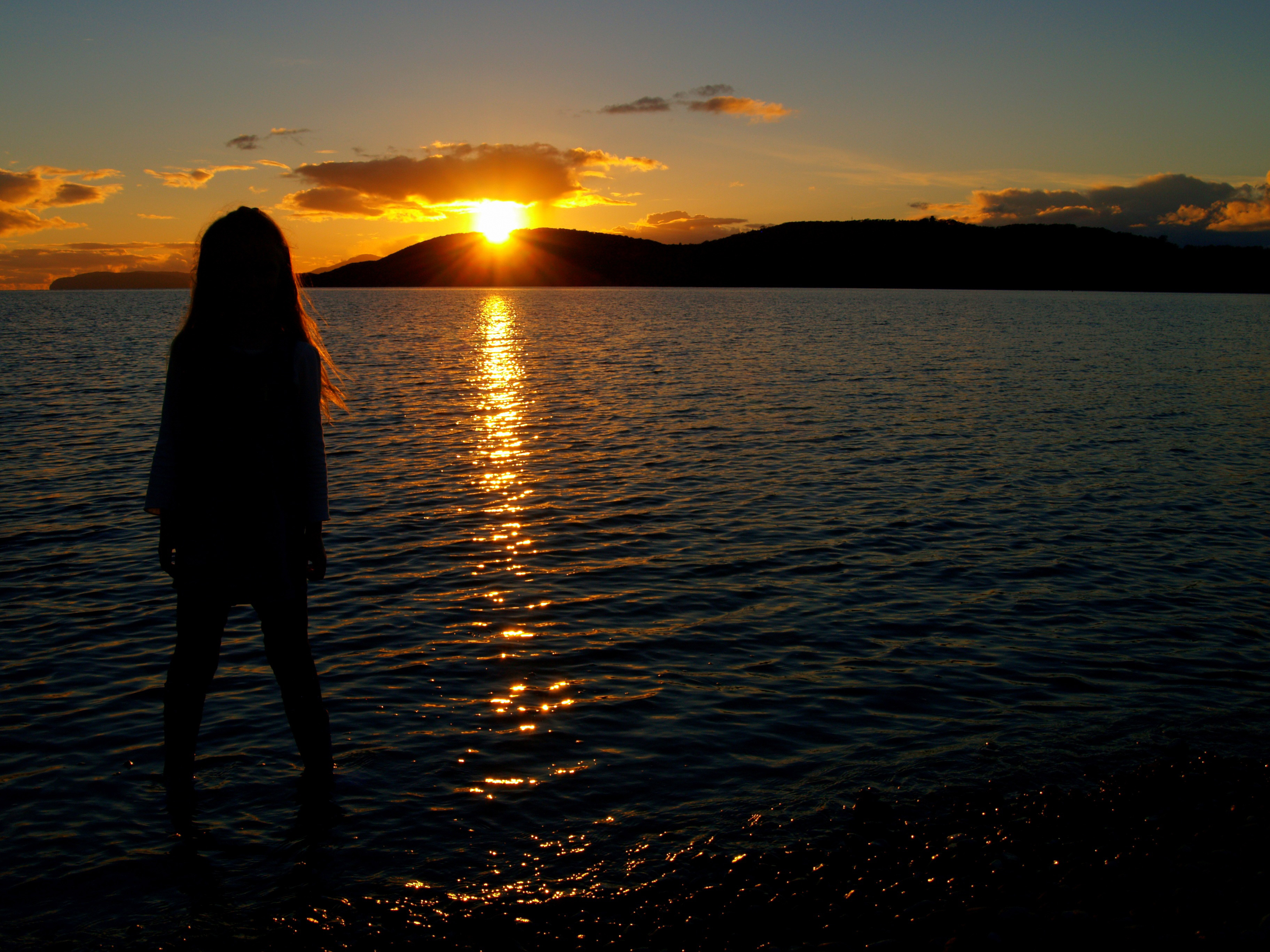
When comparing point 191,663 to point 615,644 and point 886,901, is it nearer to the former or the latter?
point 886,901

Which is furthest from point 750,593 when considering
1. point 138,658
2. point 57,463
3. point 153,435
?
point 153,435

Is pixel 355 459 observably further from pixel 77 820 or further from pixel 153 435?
pixel 77 820

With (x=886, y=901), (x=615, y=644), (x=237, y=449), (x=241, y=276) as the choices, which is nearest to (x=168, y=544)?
(x=237, y=449)

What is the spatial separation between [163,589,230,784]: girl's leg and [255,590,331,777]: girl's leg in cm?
27

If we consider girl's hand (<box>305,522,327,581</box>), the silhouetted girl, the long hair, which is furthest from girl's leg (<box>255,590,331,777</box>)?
the long hair

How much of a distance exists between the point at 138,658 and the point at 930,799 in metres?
7.93

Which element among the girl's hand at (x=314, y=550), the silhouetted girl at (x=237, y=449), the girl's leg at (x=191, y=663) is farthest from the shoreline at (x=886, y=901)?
→ the girl's hand at (x=314, y=550)

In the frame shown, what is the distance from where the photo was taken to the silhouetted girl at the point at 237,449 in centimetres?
513

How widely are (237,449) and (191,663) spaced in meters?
1.35

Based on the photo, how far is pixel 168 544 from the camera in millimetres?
5199

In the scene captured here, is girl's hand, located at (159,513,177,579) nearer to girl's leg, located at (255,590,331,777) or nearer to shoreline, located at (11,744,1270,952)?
girl's leg, located at (255,590,331,777)

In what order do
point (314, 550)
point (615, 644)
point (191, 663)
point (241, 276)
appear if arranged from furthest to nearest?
point (615, 644), point (314, 550), point (191, 663), point (241, 276)

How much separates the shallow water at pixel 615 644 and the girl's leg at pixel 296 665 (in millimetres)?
725

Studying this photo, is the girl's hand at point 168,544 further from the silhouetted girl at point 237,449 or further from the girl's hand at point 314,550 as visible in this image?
the girl's hand at point 314,550
